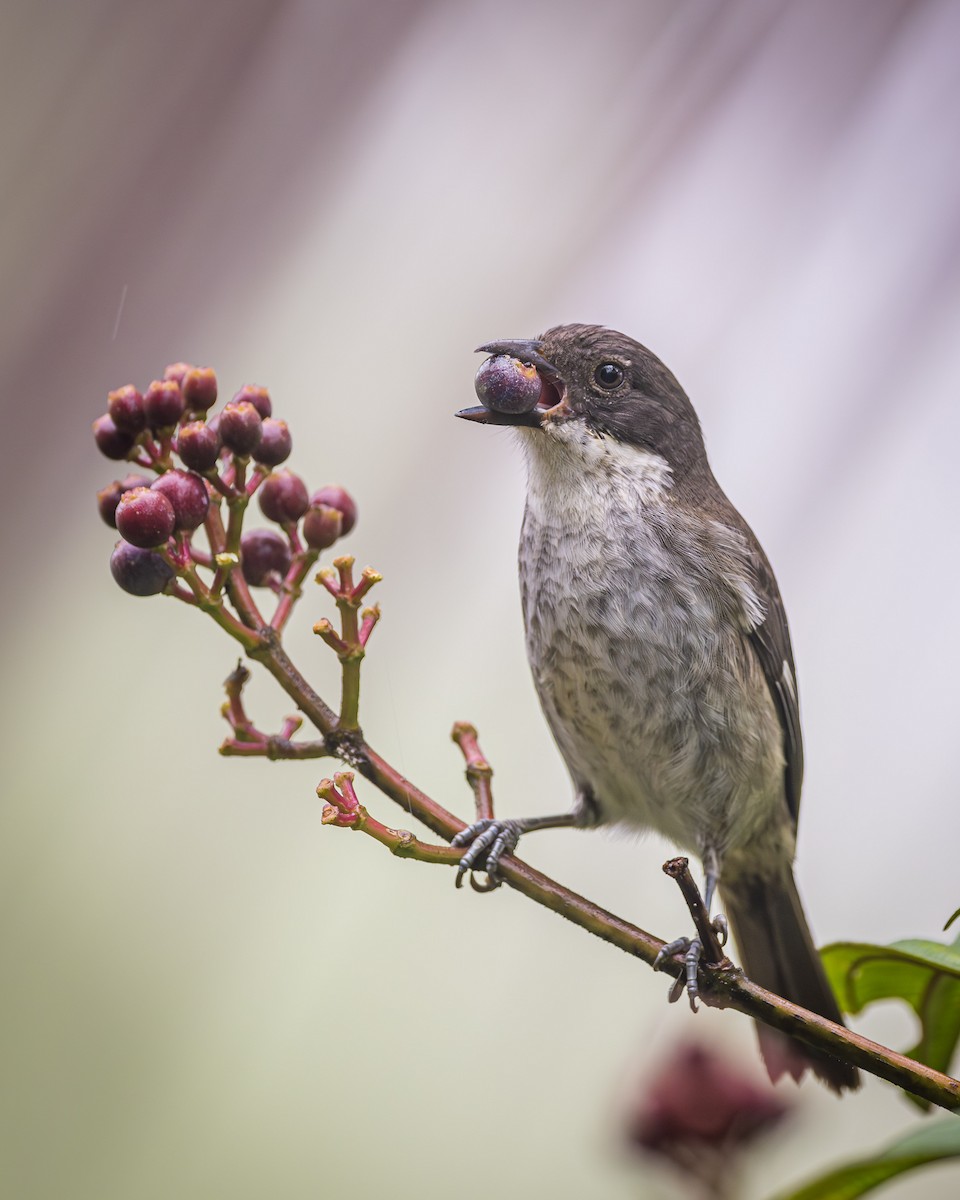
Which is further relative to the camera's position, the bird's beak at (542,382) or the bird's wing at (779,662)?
the bird's wing at (779,662)

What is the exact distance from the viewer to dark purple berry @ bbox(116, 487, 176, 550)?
0.81 metres

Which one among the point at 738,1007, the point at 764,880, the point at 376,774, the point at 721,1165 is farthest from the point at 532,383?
the point at 764,880

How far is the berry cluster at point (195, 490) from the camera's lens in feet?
2.81

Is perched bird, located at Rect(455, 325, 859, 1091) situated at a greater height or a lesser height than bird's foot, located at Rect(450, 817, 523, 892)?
greater

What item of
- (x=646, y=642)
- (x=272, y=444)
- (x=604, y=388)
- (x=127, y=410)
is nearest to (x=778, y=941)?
(x=646, y=642)

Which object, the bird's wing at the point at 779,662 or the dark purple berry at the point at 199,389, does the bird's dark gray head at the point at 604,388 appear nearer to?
the bird's wing at the point at 779,662

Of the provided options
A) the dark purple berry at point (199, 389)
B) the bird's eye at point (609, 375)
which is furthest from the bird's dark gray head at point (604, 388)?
the dark purple berry at point (199, 389)

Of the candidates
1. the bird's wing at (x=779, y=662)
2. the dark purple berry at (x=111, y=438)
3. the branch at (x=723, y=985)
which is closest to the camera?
the branch at (x=723, y=985)

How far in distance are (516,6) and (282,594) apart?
195cm

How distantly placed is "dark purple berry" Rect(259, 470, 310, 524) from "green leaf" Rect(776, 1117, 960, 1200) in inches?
28.5

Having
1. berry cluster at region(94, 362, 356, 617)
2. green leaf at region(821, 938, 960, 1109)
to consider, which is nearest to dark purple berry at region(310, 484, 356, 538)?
berry cluster at region(94, 362, 356, 617)

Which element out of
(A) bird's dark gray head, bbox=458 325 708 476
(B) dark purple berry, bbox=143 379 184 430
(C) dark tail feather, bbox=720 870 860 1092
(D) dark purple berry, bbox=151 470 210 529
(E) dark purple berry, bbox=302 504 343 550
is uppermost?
(A) bird's dark gray head, bbox=458 325 708 476

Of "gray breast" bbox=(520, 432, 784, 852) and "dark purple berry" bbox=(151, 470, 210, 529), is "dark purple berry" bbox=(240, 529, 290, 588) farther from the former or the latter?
"gray breast" bbox=(520, 432, 784, 852)

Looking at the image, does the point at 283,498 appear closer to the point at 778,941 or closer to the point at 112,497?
the point at 112,497
